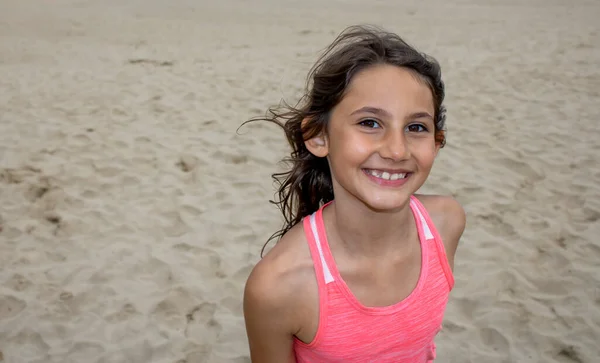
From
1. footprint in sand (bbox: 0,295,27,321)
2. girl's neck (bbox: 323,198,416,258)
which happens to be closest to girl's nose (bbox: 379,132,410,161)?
girl's neck (bbox: 323,198,416,258)

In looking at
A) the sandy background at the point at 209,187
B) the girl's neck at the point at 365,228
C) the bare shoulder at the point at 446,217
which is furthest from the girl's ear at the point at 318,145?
the sandy background at the point at 209,187

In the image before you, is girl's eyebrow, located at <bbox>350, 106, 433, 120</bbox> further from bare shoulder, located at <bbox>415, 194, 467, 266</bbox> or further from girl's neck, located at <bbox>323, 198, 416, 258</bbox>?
bare shoulder, located at <bbox>415, 194, 467, 266</bbox>

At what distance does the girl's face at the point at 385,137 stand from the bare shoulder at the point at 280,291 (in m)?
0.22

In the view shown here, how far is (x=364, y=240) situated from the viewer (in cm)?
157

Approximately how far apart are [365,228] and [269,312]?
0.33 meters

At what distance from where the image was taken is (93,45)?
7.52 metres

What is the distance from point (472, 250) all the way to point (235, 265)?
4.87 feet

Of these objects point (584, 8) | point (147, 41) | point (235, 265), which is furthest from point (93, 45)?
point (584, 8)

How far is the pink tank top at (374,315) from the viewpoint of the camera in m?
1.47

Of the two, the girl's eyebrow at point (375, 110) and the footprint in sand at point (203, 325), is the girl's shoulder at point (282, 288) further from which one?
the footprint in sand at point (203, 325)

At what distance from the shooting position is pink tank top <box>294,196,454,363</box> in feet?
4.83

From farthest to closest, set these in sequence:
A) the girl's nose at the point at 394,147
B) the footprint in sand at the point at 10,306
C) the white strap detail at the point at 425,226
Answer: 1. the footprint in sand at the point at 10,306
2. the white strap detail at the point at 425,226
3. the girl's nose at the point at 394,147

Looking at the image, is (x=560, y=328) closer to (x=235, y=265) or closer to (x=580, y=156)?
(x=235, y=265)

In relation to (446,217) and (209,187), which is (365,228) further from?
(209,187)
